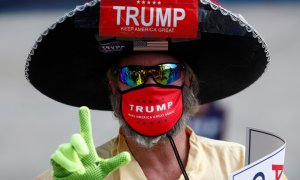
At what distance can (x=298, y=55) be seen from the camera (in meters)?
3.12

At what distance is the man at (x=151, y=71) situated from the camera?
6.33 feet

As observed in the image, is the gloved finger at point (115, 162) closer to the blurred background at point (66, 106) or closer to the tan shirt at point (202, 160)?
the tan shirt at point (202, 160)

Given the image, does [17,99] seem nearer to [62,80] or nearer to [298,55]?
[62,80]

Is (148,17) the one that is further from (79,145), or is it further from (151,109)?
(79,145)

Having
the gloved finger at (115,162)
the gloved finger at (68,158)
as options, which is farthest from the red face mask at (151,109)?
the gloved finger at (68,158)

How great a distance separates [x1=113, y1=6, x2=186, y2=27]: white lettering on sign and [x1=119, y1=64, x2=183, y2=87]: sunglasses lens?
0.24m

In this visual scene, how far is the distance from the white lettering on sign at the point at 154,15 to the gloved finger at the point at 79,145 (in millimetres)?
487

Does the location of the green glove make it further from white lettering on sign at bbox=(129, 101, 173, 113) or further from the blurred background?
the blurred background

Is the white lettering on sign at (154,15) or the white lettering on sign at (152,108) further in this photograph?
the white lettering on sign at (152,108)

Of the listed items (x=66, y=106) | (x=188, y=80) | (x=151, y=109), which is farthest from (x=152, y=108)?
(x=66, y=106)

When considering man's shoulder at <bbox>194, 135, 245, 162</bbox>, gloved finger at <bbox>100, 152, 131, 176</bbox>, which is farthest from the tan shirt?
gloved finger at <bbox>100, 152, 131, 176</bbox>

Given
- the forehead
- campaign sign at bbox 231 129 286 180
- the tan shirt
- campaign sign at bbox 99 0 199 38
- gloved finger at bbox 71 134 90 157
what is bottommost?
the tan shirt

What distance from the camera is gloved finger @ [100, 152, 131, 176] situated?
167cm

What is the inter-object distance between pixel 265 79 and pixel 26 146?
1.24 metres
